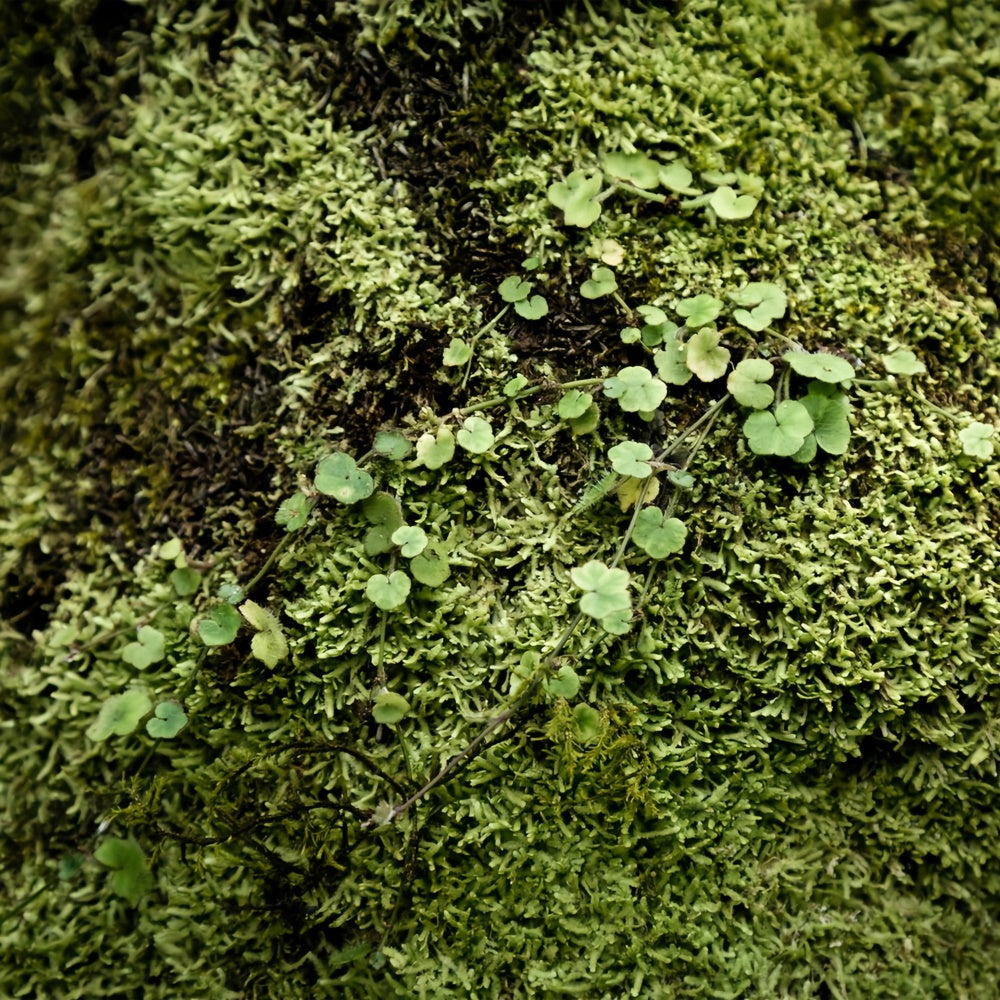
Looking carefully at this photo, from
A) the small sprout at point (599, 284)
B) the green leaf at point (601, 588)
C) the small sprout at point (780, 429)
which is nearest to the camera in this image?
the green leaf at point (601, 588)

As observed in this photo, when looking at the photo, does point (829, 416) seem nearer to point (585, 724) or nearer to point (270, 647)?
point (585, 724)

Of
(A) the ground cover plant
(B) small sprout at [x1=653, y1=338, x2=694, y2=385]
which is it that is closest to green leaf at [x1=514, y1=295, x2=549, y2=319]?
(A) the ground cover plant

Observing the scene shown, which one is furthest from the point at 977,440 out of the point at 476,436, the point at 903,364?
the point at 476,436

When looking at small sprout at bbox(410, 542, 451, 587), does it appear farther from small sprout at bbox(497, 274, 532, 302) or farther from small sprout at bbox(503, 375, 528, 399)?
small sprout at bbox(497, 274, 532, 302)

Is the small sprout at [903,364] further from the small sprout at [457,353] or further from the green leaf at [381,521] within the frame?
the green leaf at [381,521]

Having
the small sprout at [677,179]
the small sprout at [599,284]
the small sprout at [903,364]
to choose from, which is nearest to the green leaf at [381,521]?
the small sprout at [599,284]

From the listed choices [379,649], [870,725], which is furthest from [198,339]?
[870,725]
